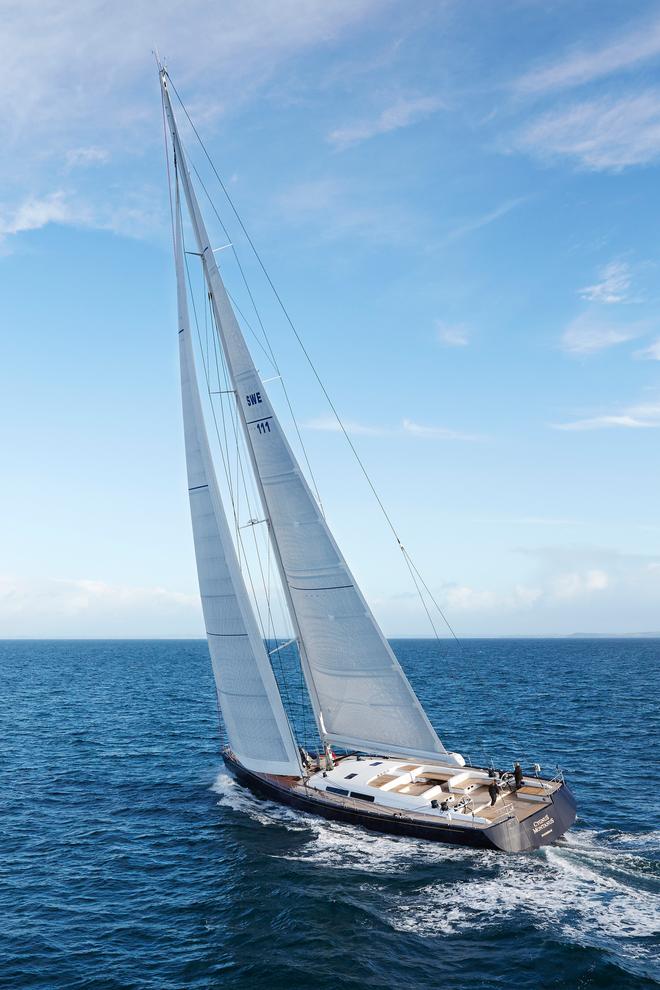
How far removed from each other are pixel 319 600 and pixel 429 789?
7469 millimetres

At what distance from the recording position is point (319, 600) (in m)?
24.7

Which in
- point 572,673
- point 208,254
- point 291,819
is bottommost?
point 572,673

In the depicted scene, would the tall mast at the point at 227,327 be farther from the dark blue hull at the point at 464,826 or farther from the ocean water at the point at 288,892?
the ocean water at the point at 288,892

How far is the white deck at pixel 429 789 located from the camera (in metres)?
21.8

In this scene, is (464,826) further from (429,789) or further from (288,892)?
(288,892)

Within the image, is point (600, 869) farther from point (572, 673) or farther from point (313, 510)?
point (572, 673)

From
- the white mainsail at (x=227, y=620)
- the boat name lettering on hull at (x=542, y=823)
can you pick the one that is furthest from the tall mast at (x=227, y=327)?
the boat name lettering on hull at (x=542, y=823)

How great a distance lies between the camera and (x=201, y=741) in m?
41.8

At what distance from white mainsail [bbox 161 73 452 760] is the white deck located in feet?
4.13

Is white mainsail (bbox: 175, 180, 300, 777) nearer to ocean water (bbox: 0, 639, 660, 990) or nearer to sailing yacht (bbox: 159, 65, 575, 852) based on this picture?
sailing yacht (bbox: 159, 65, 575, 852)

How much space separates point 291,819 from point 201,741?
1811 centimetres

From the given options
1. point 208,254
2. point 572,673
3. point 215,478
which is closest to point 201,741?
point 215,478

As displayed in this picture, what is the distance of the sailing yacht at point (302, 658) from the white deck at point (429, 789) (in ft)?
0.21

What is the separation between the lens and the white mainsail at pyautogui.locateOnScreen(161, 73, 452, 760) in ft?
78.3
